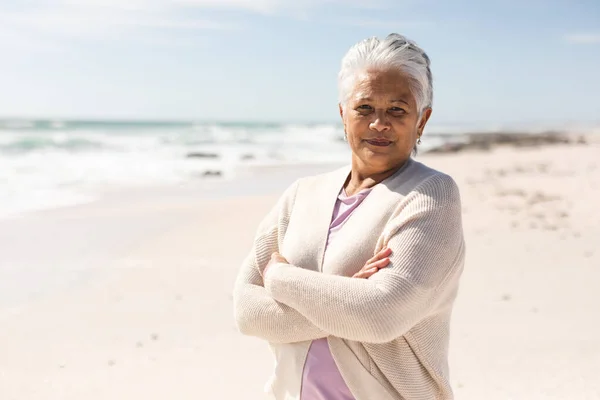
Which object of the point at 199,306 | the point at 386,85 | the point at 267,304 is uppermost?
the point at 386,85

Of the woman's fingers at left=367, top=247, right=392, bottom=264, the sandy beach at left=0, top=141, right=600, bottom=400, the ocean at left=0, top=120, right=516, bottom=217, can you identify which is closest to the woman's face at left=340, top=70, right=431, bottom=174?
the woman's fingers at left=367, top=247, right=392, bottom=264

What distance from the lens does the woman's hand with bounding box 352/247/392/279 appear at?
2008 millimetres

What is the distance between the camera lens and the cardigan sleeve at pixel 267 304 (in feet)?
7.13

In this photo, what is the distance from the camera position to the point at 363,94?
222 cm

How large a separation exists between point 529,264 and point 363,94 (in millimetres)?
4906

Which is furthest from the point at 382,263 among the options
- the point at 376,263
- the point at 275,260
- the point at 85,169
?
the point at 85,169

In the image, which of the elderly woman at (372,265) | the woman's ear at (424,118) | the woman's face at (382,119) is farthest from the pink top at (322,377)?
the woman's ear at (424,118)

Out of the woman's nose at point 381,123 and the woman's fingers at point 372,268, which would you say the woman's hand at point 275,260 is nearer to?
the woman's fingers at point 372,268

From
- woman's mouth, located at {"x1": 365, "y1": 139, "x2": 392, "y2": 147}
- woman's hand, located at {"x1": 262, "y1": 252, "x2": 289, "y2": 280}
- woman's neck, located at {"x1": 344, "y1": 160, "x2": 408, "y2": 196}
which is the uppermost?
woman's mouth, located at {"x1": 365, "y1": 139, "x2": 392, "y2": 147}

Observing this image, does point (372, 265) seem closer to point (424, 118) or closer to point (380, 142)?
point (380, 142)

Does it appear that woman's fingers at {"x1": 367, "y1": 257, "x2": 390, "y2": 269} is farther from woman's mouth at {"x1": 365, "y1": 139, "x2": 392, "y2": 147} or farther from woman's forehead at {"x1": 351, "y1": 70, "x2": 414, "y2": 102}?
woman's forehead at {"x1": 351, "y1": 70, "x2": 414, "y2": 102}

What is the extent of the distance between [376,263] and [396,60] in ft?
2.16

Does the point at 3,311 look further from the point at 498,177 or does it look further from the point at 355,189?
the point at 498,177

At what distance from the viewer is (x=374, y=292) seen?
6.47 feet
